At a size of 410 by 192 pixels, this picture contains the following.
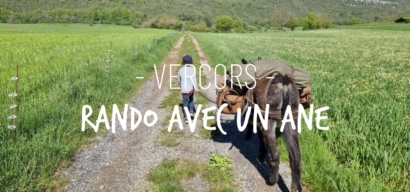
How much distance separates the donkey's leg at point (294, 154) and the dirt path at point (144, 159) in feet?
1.86

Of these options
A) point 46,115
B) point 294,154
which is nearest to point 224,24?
point 46,115

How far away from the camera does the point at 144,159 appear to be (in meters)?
5.96

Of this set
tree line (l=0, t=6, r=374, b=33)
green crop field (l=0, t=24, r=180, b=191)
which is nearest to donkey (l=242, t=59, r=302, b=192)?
green crop field (l=0, t=24, r=180, b=191)

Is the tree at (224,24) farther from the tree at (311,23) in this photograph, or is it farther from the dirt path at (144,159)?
the dirt path at (144,159)

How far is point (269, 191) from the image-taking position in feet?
16.0

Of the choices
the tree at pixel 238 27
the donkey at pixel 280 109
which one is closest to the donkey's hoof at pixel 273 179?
the donkey at pixel 280 109

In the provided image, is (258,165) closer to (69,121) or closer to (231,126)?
(231,126)

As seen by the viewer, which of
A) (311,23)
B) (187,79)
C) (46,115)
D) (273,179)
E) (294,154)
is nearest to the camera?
(294,154)

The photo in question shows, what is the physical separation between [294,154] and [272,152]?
1.39 feet

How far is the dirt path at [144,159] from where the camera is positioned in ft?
16.4

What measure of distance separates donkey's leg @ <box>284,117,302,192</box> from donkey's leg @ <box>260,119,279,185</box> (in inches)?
10.8

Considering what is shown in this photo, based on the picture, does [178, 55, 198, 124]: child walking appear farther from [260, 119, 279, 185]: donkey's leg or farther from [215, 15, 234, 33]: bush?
[215, 15, 234, 33]: bush

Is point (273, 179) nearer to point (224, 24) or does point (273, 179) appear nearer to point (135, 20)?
point (224, 24)

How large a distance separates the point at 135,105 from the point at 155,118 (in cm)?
175
